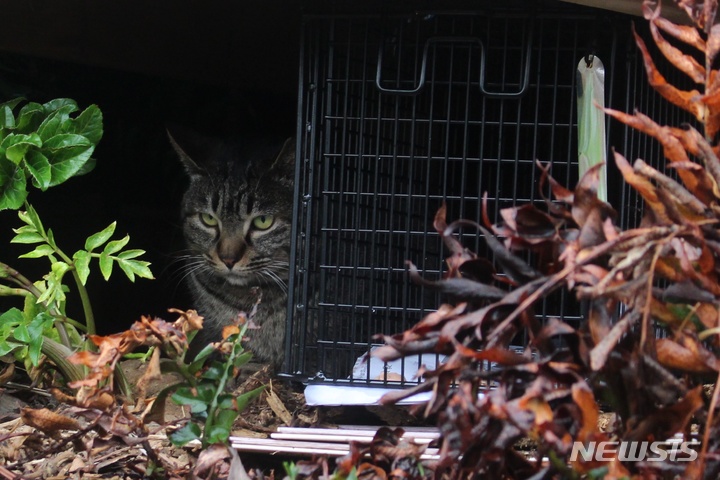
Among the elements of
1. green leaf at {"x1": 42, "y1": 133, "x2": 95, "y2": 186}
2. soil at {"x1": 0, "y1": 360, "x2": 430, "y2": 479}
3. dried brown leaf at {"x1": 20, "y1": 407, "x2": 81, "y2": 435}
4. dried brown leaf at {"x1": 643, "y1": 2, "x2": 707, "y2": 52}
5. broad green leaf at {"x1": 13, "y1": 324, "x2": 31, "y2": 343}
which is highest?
dried brown leaf at {"x1": 643, "y1": 2, "x2": 707, "y2": 52}

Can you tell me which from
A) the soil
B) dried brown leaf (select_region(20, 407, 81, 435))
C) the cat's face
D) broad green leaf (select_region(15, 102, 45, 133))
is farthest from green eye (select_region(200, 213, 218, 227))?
dried brown leaf (select_region(20, 407, 81, 435))

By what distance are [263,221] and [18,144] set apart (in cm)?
100

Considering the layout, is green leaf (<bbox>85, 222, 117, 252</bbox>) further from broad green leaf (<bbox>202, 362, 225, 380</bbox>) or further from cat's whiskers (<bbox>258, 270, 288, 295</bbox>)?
cat's whiskers (<bbox>258, 270, 288, 295</bbox>)

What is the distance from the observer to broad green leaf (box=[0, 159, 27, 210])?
1749mm

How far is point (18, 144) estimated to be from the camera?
68.2 inches

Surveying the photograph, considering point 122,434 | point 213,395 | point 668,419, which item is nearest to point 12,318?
point 122,434

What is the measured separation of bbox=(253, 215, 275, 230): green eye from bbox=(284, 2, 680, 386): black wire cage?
1.90 ft

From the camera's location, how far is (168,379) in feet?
6.93

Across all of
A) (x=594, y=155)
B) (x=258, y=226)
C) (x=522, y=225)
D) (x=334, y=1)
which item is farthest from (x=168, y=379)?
(x=522, y=225)

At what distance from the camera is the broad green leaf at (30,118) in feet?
6.04

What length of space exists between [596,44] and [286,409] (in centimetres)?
111

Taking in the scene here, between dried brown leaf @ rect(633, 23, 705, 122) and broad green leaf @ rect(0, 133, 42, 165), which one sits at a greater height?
dried brown leaf @ rect(633, 23, 705, 122)

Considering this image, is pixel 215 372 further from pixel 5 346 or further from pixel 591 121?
pixel 591 121

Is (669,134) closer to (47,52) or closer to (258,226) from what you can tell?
(258,226)
